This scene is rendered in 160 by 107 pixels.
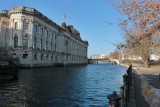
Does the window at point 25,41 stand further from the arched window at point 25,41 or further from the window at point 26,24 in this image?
the window at point 26,24

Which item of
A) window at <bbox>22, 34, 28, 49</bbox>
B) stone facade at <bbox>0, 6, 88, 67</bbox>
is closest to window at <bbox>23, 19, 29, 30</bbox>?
stone facade at <bbox>0, 6, 88, 67</bbox>

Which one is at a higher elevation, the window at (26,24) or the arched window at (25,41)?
the window at (26,24)

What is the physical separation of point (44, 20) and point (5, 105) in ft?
216

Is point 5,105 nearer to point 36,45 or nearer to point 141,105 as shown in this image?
point 141,105

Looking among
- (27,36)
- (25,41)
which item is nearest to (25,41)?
(25,41)

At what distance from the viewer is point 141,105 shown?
1173cm

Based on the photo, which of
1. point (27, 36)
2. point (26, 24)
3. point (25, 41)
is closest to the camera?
point (25, 41)

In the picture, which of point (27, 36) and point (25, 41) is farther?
point (27, 36)

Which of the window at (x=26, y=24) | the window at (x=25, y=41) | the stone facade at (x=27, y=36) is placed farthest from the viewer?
the window at (x=26, y=24)

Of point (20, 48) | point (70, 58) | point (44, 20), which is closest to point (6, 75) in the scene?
point (20, 48)

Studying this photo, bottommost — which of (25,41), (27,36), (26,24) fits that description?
(25,41)

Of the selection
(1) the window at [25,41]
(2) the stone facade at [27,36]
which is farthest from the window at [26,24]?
(1) the window at [25,41]

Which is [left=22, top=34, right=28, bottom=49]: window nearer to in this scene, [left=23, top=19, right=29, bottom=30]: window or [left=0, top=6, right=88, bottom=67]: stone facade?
[left=0, top=6, right=88, bottom=67]: stone facade

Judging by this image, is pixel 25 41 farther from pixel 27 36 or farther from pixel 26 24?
pixel 26 24
